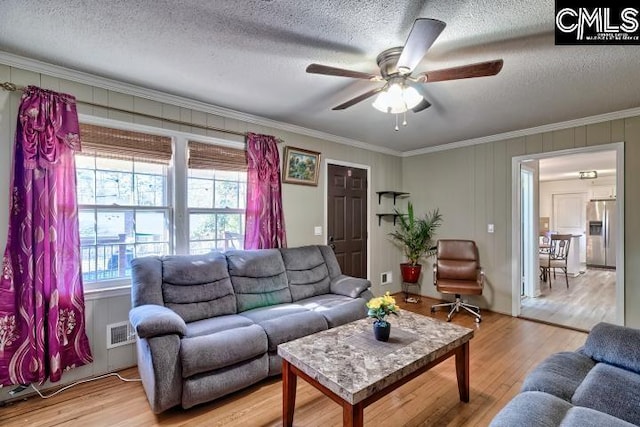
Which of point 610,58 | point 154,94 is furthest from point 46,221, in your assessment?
point 610,58

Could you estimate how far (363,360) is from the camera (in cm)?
173

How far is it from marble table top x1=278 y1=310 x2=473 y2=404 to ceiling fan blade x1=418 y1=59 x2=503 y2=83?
5.45ft

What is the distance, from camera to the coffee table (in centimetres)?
150

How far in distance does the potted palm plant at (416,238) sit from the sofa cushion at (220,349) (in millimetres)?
2997

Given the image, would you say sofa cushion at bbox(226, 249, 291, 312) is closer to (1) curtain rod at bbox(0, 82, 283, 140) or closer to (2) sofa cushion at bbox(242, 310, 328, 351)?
(2) sofa cushion at bbox(242, 310, 328, 351)

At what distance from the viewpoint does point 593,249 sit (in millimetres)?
7621

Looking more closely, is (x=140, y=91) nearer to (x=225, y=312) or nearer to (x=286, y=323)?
(x=225, y=312)

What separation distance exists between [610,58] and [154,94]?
3574 millimetres

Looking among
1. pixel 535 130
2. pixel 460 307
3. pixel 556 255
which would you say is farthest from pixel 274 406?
pixel 556 255

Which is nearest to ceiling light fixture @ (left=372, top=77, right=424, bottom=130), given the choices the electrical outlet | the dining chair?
the electrical outlet

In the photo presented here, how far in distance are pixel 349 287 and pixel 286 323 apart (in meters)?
1.02

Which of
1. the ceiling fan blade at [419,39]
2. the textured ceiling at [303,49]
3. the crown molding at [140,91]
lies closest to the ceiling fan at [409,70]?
the ceiling fan blade at [419,39]

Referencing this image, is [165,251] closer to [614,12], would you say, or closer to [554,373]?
[554,373]

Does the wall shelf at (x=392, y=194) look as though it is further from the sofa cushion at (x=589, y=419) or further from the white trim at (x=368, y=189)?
the sofa cushion at (x=589, y=419)
